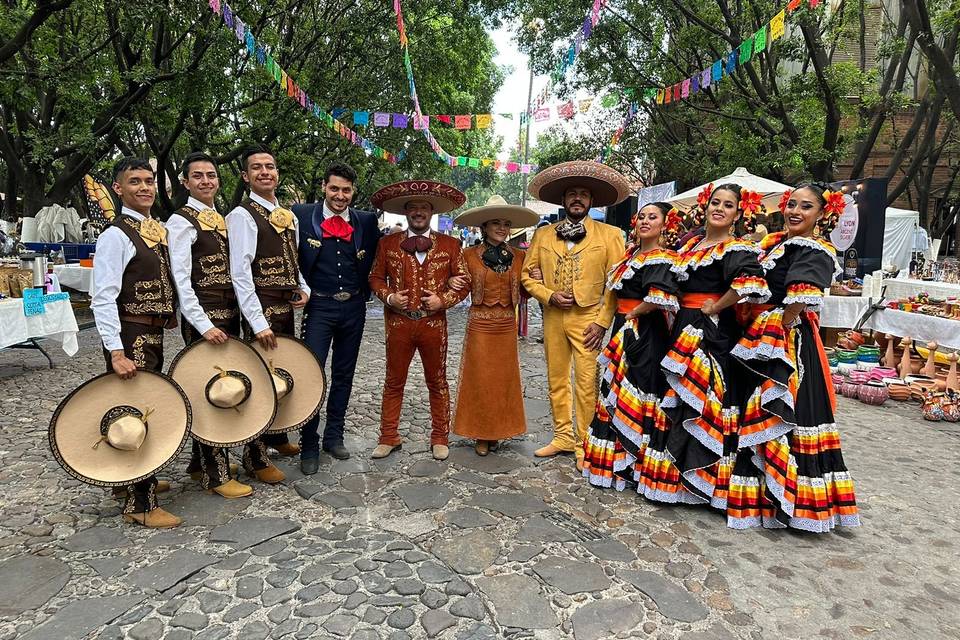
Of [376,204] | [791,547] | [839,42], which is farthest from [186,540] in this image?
[839,42]

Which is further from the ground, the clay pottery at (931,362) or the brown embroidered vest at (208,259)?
the brown embroidered vest at (208,259)

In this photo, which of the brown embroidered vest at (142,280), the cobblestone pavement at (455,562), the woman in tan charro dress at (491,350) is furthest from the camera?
the woman in tan charro dress at (491,350)

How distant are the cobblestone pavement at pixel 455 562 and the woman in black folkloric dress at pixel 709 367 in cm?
24

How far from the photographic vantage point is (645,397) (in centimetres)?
382

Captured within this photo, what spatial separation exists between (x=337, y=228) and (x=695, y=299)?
2.40m

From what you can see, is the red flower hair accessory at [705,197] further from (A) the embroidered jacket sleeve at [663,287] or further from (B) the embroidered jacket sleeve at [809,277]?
(B) the embroidered jacket sleeve at [809,277]

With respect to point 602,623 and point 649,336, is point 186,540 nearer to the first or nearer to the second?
point 602,623

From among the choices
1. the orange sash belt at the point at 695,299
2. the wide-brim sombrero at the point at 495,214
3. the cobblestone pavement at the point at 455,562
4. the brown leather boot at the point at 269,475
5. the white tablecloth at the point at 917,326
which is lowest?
the cobblestone pavement at the point at 455,562

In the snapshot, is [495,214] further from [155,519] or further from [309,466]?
Answer: [155,519]

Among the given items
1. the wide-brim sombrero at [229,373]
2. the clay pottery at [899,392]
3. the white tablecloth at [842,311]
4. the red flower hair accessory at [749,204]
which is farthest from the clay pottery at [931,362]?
the wide-brim sombrero at [229,373]

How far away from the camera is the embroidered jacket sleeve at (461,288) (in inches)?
172

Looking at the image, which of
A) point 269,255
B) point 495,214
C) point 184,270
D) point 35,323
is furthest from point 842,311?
point 35,323

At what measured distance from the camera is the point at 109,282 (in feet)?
10.4

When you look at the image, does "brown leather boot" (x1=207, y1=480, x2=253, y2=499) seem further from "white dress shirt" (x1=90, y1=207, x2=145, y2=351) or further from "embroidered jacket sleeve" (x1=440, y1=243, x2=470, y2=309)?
"embroidered jacket sleeve" (x1=440, y1=243, x2=470, y2=309)
